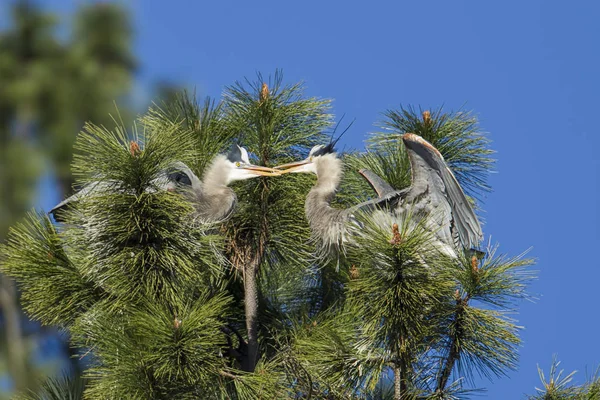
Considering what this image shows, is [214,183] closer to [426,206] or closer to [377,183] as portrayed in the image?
[377,183]

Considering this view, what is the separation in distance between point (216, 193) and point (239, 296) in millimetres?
546

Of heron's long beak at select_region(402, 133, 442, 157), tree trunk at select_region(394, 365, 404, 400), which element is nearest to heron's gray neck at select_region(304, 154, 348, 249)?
heron's long beak at select_region(402, 133, 442, 157)

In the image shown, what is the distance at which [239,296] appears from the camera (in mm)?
6246

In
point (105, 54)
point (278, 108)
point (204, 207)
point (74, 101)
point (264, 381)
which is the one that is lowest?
point (264, 381)

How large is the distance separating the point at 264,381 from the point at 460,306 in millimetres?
933

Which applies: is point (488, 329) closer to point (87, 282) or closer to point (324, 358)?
point (324, 358)

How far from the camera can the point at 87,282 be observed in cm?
550

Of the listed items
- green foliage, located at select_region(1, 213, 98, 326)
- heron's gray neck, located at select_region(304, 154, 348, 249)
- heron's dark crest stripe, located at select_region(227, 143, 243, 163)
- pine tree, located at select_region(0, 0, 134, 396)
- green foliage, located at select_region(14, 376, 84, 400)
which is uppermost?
pine tree, located at select_region(0, 0, 134, 396)

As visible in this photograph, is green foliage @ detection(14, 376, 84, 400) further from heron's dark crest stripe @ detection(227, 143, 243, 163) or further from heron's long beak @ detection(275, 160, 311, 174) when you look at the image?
heron's long beak @ detection(275, 160, 311, 174)

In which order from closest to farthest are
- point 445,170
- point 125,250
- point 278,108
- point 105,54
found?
point 125,250 < point 445,170 < point 278,108 < point 105,54

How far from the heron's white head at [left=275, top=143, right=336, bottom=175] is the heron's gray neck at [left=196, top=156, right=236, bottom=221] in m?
0.28

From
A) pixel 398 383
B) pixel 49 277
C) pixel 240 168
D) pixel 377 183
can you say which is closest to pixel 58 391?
pixel 49 277

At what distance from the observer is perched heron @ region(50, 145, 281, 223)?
591 centimetres

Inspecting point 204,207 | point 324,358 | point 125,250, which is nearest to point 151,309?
point 125,250
